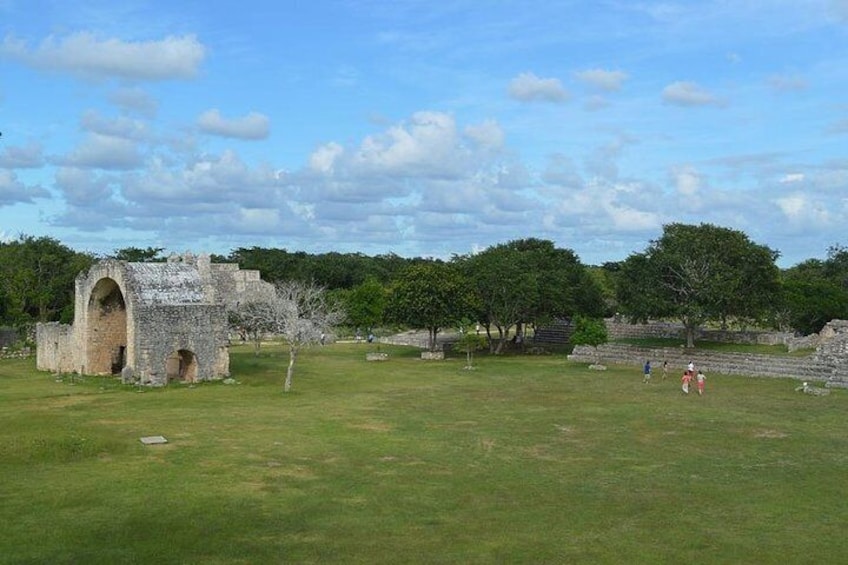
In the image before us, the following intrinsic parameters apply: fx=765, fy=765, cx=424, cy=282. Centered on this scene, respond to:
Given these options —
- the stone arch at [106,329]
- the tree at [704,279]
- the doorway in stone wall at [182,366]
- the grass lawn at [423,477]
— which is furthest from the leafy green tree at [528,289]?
the stone arch at [106,329]

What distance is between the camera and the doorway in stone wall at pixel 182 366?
3519 cm

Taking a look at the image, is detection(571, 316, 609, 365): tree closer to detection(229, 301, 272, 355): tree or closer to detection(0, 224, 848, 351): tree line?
detection(0, 224, 848, 351): tree line

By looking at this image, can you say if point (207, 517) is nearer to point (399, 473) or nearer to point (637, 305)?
point (399, 473)

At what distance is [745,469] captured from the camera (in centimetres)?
1836

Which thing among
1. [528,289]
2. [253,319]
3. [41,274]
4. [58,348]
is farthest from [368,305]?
[41,274]

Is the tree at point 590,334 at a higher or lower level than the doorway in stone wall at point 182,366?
higher

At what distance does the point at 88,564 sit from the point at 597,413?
60.5 ft

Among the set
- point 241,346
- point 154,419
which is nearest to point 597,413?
point 154,419

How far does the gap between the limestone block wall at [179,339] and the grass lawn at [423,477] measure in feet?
10.5

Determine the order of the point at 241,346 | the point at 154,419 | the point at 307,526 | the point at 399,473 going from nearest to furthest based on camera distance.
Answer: the point at 307,526
the point at 399,473
the point at 154,419
the point at 241,346

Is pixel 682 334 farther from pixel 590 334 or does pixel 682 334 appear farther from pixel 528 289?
pixel 590 334

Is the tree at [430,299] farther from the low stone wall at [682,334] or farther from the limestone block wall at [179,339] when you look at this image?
the limestone block wall at [179,339]

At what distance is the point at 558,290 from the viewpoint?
49.5 meters

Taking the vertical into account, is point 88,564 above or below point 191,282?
below
